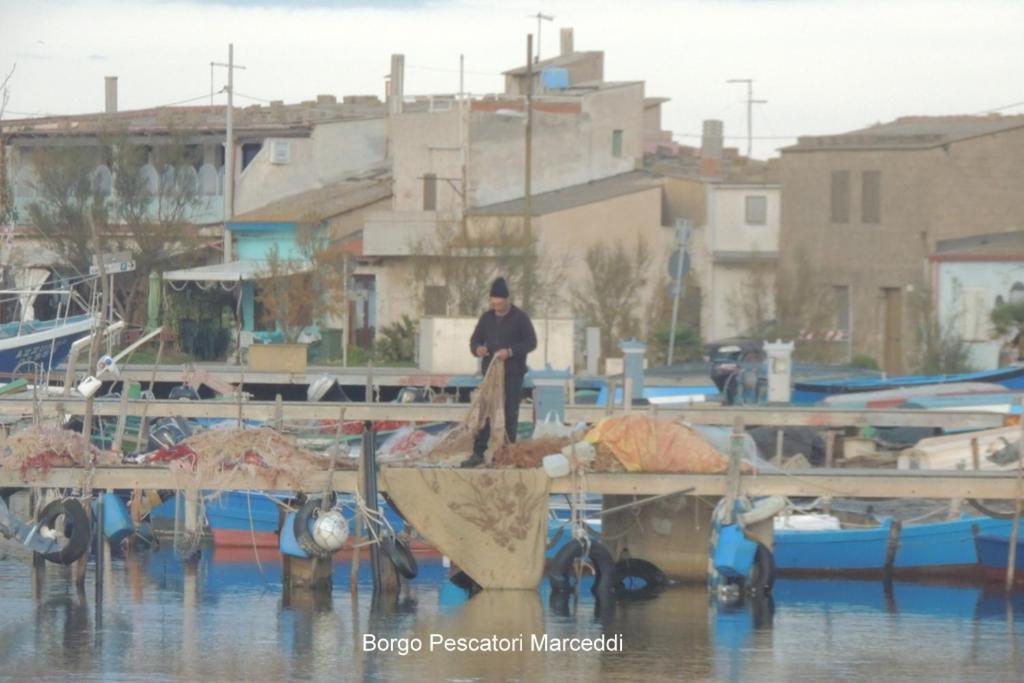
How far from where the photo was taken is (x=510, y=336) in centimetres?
1730

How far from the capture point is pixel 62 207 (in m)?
50.8

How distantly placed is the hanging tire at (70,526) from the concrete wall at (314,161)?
A: 37.2 meters

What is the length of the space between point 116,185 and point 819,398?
26389 mm

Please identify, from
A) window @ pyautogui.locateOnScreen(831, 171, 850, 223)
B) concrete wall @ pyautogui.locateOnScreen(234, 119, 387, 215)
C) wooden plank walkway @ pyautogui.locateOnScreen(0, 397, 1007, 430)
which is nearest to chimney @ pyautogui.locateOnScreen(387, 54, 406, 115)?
concrete wall @ pyautogui.locateOnScreen(234, 119, 387, 215)

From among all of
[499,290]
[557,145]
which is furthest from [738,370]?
[557,145]

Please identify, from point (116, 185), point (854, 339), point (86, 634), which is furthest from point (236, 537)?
point (116, 185)

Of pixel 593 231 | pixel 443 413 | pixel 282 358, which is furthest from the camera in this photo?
pixel 593 231

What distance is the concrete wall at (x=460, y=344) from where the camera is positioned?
126 feet

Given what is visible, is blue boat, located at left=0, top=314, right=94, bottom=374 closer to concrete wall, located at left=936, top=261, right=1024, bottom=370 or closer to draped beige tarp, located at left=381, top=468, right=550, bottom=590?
draped beige tarp, located at left=381, top=468, right=550, bottom=590

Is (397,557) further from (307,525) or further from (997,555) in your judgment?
(997,555)

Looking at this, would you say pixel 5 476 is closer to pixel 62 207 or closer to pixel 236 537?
pixel 236 537

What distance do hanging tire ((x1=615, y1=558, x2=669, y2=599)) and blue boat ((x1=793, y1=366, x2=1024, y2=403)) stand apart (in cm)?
1315

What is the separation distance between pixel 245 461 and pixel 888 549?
23.4 feet

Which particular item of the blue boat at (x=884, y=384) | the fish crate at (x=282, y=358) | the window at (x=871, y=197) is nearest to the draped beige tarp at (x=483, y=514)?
the blue boat at (x=884, y=384)
